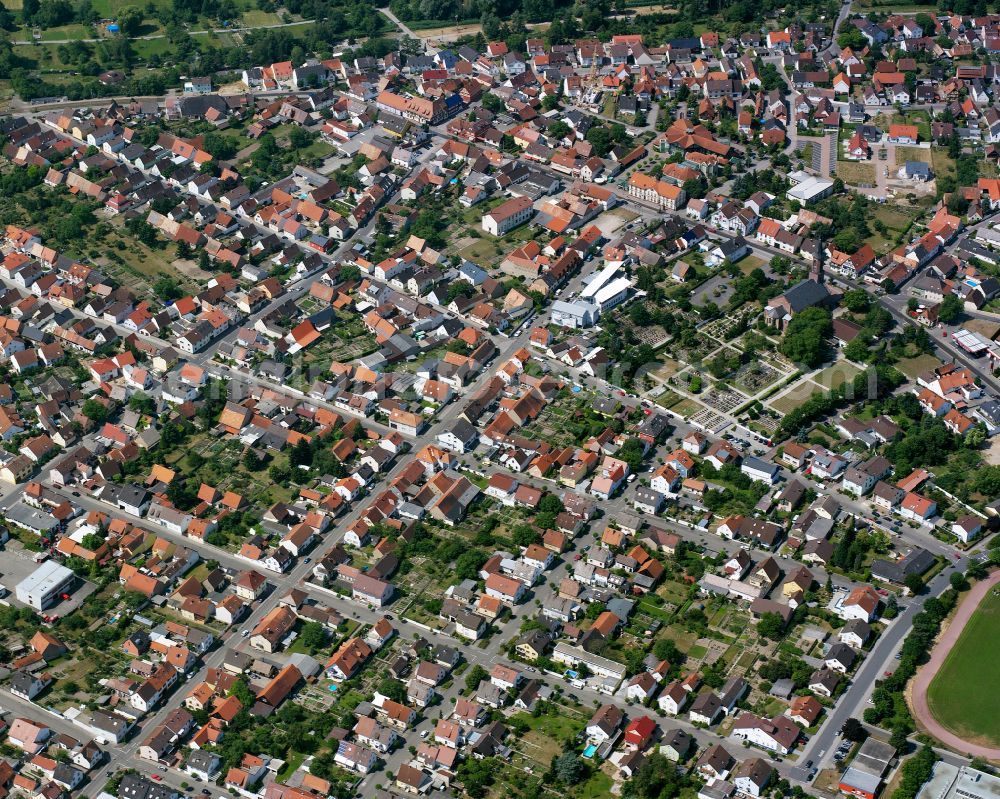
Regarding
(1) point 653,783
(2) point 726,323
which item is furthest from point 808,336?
(1) point 653,783

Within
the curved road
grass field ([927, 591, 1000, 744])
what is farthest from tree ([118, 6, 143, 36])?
grass field ([927, 591, 1000, 744])

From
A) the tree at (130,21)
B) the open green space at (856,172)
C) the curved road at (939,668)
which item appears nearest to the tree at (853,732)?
the curved road at (939,668)

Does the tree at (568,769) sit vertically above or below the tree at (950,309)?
below

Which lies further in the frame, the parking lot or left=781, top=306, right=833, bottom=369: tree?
left=781, top=306, right=833, bottom=369: tree

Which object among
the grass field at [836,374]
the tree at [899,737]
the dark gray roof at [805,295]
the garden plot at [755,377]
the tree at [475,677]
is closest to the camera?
the tree at [899,737]

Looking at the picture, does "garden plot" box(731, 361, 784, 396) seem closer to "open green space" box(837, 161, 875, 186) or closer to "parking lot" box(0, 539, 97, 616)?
"open green space" box(837, 161, 875, 186)

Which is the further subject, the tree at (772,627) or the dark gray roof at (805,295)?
the dark gray roof at (805,295)

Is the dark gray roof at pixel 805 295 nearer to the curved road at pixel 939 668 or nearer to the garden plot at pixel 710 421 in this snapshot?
the garden plot at pixel 710 421
